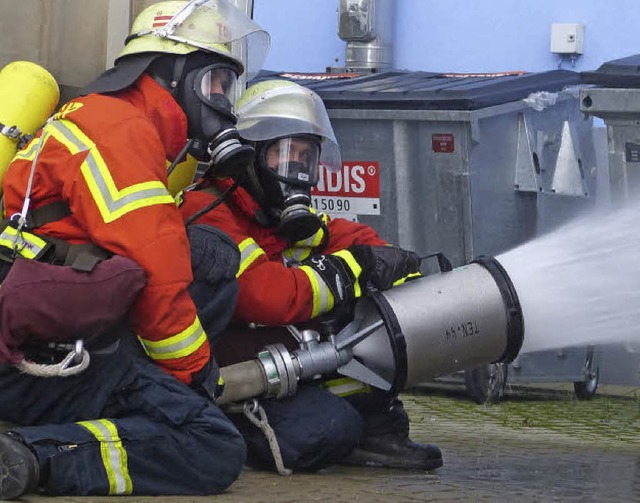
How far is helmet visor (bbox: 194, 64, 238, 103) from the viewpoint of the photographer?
15.0ft

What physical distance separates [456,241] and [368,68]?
1.93 m

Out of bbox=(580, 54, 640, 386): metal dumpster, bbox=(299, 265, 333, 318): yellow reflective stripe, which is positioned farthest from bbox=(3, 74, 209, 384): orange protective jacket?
bbox=(580, 54, 640, 386): metal dumpster

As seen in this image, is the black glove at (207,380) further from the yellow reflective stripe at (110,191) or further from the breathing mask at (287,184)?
the breathing mask at (287,184)

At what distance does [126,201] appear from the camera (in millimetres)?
3963

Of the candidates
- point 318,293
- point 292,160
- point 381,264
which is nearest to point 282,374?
point 318,293

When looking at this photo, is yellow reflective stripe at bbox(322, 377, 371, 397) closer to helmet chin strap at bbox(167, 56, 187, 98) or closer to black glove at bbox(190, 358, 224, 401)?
black glove at bbox(190, 358, 224, 401)

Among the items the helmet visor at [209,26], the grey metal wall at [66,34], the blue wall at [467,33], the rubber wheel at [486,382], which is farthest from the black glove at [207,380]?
the blue wall at [467,33]

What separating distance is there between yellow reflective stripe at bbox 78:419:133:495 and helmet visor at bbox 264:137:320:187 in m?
1.21

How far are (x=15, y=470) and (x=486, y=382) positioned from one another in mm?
3834

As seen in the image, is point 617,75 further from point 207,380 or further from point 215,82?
point 207,380

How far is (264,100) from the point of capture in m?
4.97

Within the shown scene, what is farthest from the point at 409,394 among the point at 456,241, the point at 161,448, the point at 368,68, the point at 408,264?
the point at 161,448

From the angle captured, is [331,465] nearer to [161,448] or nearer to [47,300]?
[161,448]

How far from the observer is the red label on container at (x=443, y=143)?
22.6 feet
